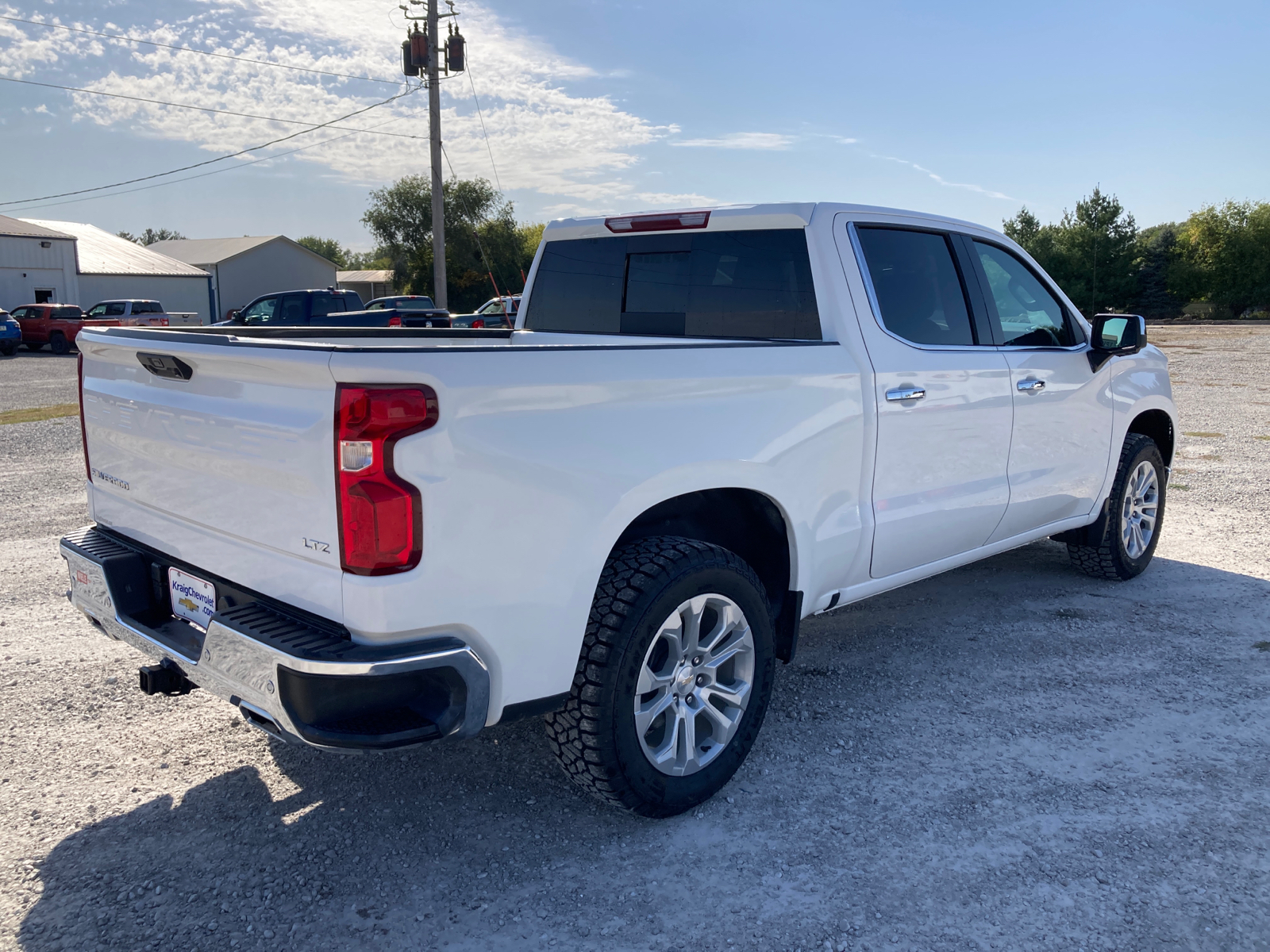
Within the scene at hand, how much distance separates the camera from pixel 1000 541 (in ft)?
15.7

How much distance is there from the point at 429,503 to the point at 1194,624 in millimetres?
4425

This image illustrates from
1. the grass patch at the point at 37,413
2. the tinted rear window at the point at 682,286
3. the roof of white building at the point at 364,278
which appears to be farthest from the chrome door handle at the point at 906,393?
the roof of white building at the point at 364,278

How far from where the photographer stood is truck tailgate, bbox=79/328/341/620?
2484mm

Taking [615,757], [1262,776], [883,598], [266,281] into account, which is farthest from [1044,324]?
[266,281]

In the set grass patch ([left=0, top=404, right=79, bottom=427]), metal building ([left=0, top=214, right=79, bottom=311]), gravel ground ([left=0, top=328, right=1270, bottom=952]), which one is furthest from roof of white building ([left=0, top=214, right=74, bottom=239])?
gravel ground ([left=0, top=328, right=1270, bottom=952])

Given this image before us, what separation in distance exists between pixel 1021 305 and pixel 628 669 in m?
3.08

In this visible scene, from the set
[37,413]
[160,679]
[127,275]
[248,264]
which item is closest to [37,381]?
[37,413]

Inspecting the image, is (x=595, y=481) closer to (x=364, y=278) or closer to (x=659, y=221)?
(x=659, y=221)

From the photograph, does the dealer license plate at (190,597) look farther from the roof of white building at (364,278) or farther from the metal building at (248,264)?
the roof of white building at (364,278)

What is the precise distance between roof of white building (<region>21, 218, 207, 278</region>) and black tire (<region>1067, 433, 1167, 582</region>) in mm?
50459

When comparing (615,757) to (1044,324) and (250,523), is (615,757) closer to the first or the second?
(250,523)

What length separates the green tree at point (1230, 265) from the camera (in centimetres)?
5953

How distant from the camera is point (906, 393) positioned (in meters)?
3.90

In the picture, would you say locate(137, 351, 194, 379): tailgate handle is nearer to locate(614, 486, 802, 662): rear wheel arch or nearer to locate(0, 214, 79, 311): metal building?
locate(614, 486, 802, 662): rear wheel arch
